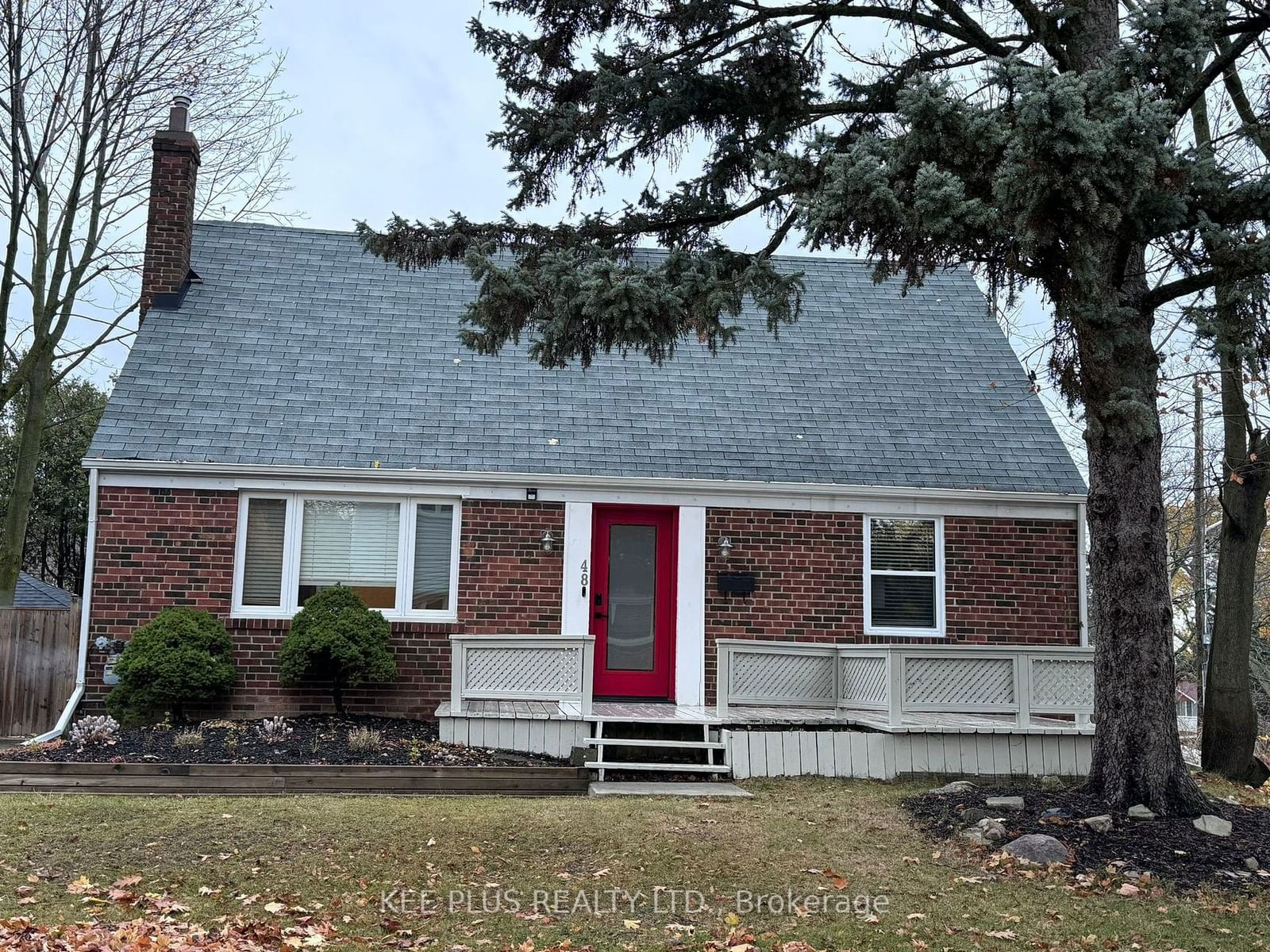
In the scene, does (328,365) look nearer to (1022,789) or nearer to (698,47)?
(698,47)

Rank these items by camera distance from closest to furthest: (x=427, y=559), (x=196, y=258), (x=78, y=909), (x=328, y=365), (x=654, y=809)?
(x=78, y=909)
(x=654, y=809)
(x=427, y=559)
(x=328, y=365)
(x=196, y=258)

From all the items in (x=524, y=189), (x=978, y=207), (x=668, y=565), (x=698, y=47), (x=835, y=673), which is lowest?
(x=835, y=673)

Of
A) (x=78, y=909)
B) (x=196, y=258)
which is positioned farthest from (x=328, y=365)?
(x=78, y=909)

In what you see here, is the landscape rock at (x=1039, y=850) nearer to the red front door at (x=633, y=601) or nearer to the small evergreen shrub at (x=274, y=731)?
the red front door at (x=633, y=601)

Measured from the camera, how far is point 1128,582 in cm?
861

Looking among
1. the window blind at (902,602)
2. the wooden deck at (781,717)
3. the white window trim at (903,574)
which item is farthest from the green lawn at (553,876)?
the window blind at (902,602)

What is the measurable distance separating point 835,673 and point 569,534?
335 cm

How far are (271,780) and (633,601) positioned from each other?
4899 mm

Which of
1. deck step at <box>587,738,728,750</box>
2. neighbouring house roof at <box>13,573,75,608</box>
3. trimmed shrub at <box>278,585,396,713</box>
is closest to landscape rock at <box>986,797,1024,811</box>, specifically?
deck step at <box>587,738,728,750</box>

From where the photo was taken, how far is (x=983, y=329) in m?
16.5

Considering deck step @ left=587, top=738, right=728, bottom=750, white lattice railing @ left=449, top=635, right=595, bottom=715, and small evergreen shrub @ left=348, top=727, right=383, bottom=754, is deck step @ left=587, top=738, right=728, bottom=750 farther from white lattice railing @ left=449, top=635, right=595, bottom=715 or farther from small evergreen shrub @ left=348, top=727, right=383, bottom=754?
small evergreen shrub @ left=348, top=727, right=383, bottom=754

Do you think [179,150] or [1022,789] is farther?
[179,150]

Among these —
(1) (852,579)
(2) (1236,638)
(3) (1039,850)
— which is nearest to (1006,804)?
(3) (1039,850)

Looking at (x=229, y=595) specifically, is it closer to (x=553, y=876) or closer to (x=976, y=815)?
(x=553, y=876)
